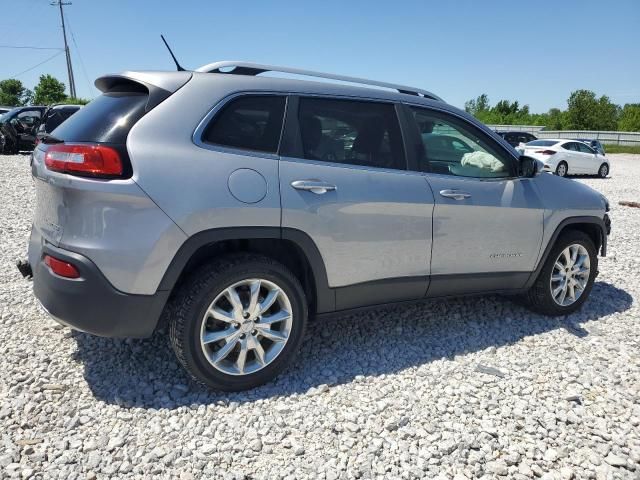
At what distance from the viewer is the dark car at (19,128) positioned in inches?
643

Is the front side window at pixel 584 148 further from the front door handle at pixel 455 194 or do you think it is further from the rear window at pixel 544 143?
the front door handle at pixel 455 194

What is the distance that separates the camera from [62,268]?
8.11 ft

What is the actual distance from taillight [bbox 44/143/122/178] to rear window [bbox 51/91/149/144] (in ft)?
0.22

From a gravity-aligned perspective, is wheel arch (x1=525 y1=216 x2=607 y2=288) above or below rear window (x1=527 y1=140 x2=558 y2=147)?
below

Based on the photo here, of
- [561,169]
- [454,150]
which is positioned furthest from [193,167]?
[561,169]

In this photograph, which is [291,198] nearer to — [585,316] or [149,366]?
[149,366]

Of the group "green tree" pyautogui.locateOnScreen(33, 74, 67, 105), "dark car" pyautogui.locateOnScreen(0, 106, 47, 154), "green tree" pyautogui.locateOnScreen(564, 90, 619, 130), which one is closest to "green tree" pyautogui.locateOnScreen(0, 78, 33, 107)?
"green tree" pyautogui.locateOnScreen(33, 74, 67, 105)

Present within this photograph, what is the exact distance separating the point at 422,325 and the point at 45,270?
2698 mm

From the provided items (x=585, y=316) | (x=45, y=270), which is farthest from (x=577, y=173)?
(x=45, y=270)

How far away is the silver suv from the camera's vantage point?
2432 mm

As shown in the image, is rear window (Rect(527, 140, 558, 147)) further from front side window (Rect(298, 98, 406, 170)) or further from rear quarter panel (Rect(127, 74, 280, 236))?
rear quarter panel (Rect(127, 74, 280, 236))

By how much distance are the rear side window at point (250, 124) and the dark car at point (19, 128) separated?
53.5 ft

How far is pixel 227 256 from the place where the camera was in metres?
2.73

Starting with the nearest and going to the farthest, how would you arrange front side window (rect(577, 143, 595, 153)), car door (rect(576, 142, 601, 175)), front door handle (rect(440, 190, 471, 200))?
front door handle (rect(440, 190, 471, 200)), car door (rect(576, 142, 601, 175)), front side window (rect(577, 143, 595, 153))
